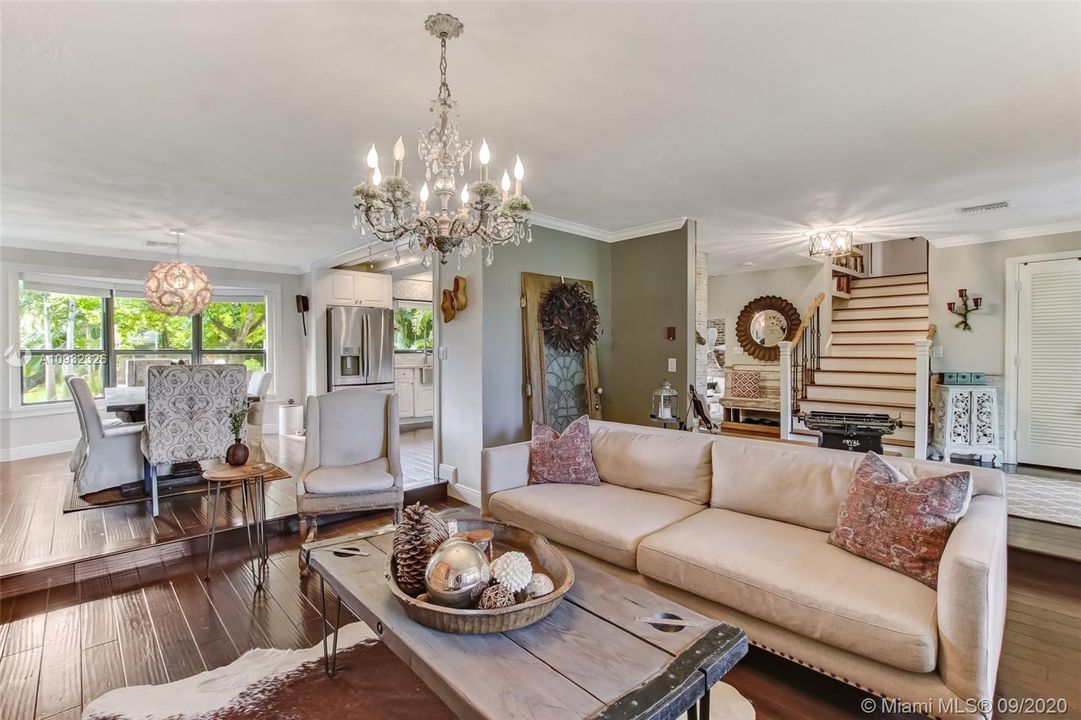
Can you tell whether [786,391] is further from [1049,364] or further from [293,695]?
[293,695]

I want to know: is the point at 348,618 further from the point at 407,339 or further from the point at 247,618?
the point at 407,339

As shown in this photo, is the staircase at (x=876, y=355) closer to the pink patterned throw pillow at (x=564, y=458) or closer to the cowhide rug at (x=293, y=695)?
the pink patterned throw pillow at (x=564, y=458)

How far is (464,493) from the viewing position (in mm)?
4359

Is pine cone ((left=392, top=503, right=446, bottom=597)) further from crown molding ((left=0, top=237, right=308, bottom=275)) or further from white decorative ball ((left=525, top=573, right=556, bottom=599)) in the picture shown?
crown molding ((left=0, top=237, right=308, bottom=275))

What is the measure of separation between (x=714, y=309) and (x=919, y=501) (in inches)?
273

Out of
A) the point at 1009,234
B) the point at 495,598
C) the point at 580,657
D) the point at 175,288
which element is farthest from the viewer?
the point at 1009,234

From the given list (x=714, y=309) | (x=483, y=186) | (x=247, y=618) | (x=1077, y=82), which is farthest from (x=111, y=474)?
(x=714, y=309)

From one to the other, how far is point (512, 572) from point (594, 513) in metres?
1.17

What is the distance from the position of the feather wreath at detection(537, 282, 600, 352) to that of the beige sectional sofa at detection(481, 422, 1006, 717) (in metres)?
1.37

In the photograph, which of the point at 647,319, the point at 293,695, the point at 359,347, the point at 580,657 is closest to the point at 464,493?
the point at 647,319

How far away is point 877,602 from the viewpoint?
67.1 inches

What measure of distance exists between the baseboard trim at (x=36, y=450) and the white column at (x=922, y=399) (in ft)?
30.5

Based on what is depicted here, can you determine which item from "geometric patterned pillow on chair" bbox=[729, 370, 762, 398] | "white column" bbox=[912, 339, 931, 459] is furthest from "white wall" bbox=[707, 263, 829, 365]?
"white column" bbox=[912, 339, 931, 459]

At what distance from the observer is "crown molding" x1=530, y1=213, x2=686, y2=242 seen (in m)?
4.46
